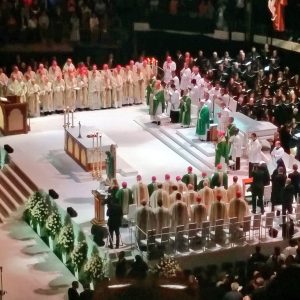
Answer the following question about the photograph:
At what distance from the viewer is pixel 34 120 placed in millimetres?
20906

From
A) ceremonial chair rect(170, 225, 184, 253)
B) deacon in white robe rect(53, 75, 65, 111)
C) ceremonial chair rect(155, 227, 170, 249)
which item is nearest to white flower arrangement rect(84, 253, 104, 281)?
ceremonial chair rect(155, 227, 170, 249)

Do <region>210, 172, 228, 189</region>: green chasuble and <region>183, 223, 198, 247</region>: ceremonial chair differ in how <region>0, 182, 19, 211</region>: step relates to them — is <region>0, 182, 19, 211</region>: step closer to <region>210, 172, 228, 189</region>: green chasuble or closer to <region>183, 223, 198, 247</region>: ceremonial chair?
<region>210, 172, 228, 189</region>: green chasuble

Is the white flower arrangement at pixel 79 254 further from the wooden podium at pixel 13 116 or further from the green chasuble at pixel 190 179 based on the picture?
the wooden podium at pixel 13 116

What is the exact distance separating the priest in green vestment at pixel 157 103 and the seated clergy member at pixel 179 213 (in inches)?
280

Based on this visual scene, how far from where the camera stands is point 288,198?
43.4ft

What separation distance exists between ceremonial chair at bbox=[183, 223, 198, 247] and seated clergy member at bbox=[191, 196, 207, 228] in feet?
0.39

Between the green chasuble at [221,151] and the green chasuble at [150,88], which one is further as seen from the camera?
the green chasuble at [150,88]

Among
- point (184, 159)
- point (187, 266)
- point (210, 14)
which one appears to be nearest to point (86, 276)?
point (187, 266)

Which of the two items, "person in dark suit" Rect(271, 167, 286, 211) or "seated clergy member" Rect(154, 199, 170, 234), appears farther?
"person in dark suit" Rect(271, 167, 286, 211)

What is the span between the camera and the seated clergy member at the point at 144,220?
40.5ft

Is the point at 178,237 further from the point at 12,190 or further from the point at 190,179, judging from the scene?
the point at 12,190

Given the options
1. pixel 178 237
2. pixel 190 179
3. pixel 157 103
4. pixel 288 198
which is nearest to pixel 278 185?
pixel 288 198

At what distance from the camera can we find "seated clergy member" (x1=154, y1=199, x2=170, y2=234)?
12.4 m

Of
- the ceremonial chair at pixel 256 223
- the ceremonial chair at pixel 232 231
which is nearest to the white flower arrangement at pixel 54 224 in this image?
the ceremonial chair at pixel 232 231
